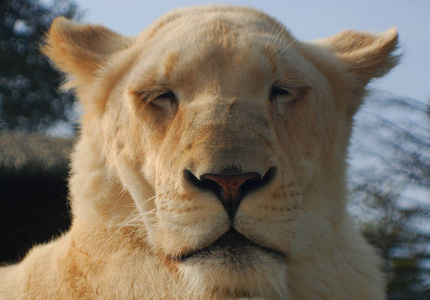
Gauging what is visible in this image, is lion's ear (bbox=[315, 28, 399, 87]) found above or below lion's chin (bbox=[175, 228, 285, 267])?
above

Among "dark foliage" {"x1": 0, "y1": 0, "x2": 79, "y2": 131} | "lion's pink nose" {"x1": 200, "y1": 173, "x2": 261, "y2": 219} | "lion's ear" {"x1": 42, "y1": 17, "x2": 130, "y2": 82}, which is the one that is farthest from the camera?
"dark foliage" {"x1": 0, "y1": 0, "x2": 79, "y2": 131}

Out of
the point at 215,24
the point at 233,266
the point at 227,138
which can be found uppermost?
the point at 215,24

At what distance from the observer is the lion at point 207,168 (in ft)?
7.18

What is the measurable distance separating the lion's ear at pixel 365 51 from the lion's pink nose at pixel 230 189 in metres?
1.47

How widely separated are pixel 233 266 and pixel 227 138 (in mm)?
508

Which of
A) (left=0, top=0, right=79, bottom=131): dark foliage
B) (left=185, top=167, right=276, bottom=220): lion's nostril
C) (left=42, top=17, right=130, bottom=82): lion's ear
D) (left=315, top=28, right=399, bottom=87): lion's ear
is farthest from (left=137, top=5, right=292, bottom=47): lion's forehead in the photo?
(left=0, top=0, right=79, bottom=131): dark foliage

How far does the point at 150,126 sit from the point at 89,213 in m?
0.54

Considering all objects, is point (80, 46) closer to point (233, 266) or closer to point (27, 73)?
point (233, 266)

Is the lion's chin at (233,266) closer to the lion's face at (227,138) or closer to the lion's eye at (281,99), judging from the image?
the lion's face at (227,138)

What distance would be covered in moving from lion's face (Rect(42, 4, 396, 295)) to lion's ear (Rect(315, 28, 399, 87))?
0.13 meters

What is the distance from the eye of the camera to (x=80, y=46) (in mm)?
3217

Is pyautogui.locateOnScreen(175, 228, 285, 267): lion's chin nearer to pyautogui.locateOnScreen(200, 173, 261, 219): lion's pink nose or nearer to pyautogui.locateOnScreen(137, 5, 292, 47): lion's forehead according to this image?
pyautogui.locateOnScreen(200, 173, 261, 219): lion's pink nose

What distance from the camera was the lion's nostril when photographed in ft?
6.93

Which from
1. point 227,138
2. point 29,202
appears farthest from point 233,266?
point 29,202
